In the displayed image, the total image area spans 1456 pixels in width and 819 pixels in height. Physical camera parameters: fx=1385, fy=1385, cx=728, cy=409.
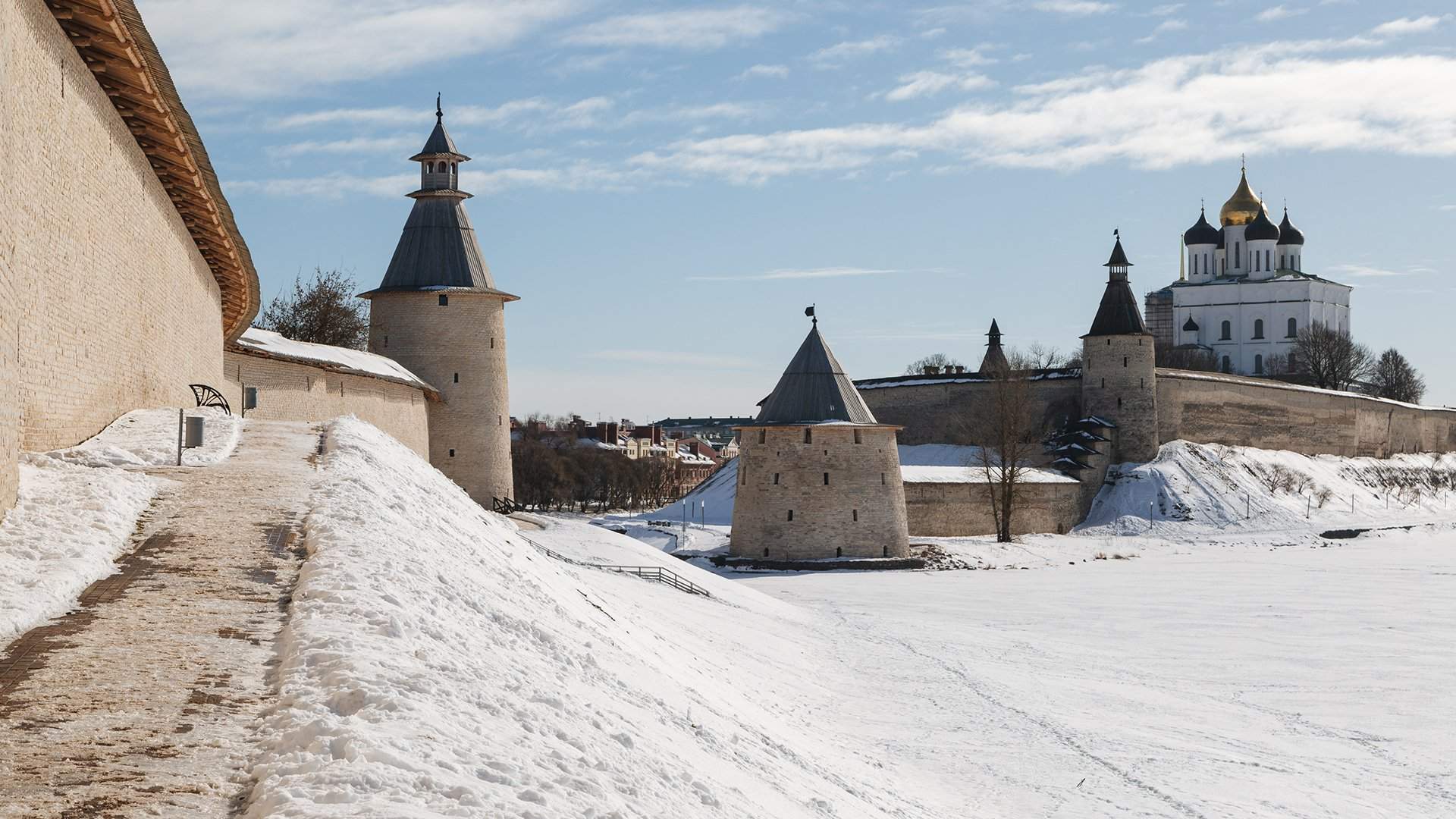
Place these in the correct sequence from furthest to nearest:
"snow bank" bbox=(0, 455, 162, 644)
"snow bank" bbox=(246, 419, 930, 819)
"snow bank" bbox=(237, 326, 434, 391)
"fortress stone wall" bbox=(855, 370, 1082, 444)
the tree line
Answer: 1. the tree line
2. "fortress stone wall" bbox=(855, 370, 1082, 444)
3. "snow bank" bbox=(237, 326, 434, 391)
4. "snow bank" bbox=(0, 455, 162, 644)
5. "snow bank" bbox=(246, 419, 930, 819)

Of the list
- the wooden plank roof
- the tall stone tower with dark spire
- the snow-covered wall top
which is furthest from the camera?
the tall stone tower with dark spire

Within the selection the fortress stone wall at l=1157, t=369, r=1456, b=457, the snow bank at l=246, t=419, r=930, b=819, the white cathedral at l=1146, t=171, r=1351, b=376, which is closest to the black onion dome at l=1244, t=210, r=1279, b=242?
the white cathedral at l=1146, t=171, r=1351, b=376

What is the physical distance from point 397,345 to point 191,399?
1178cm

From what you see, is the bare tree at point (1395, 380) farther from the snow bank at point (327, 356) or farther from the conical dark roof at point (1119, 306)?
the snow bank at point (327, 356)

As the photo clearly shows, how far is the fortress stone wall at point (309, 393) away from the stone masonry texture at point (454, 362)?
288cm

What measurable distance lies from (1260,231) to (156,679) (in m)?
77.5

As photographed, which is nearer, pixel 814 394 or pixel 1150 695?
pixel 1150 695

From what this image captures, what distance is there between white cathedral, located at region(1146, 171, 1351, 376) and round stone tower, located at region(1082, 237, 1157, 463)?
99.1 ft

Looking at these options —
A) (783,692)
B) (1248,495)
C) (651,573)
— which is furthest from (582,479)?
(783,692)

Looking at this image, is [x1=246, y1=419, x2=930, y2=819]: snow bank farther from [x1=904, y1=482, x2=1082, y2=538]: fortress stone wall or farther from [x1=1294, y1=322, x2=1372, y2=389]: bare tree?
[x1=1294, y1=322, x2=1372, y2=389]: bare tree

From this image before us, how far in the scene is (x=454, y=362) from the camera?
92.9 feet

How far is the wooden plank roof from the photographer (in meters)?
9.66

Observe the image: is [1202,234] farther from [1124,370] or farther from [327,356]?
[327,356]

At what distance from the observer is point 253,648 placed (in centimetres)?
575
